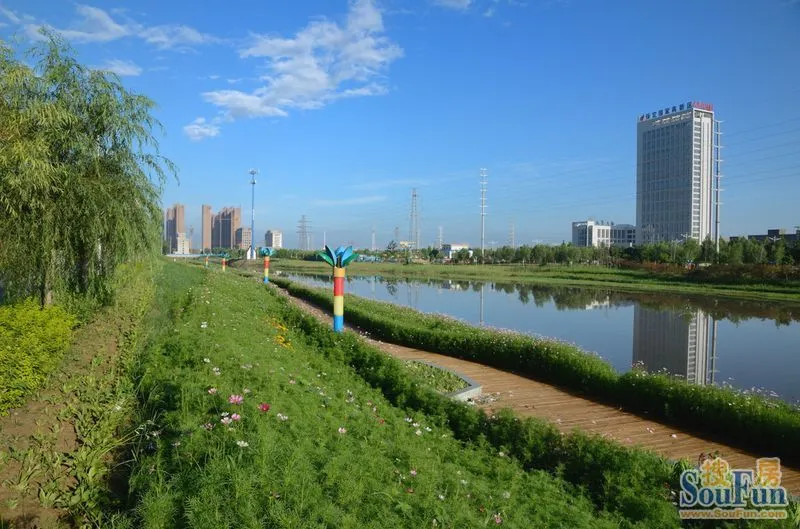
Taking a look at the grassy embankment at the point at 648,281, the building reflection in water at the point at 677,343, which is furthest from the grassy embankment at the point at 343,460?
the grassy embankment at the point at 648,281

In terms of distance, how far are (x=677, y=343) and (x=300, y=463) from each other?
45.9 feet

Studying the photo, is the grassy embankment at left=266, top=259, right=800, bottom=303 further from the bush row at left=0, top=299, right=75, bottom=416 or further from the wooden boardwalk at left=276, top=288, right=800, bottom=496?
the bush row at left=0, top=299, right=75, bottom=416

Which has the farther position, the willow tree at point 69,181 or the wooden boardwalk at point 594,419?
the willow tree at point 69,181

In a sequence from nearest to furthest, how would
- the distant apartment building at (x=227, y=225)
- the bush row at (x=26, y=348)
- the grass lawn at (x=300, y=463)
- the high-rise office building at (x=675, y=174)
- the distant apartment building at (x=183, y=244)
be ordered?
the grass lawn at (x=300, y=463) < the bush row at (x=26, y=348) < the high-rise office building at (x=675, y=174) < the distant apartment building at (x=183, y=244) < the distant apartment building at (x=227, y=225)

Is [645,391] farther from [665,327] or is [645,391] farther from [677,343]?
[665,327]

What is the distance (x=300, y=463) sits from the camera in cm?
339

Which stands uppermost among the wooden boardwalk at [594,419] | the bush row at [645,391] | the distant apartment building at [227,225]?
the distant apartment building at [227,225]

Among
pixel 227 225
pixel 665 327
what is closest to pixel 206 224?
pixel 227 225

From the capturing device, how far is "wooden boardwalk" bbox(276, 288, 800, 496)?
4.98 metres

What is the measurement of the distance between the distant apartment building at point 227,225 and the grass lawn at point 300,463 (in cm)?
11560

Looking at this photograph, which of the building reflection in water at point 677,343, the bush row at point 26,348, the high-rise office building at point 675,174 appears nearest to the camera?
the bush row at point 26,348

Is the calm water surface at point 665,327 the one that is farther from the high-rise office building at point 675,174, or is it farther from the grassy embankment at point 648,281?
the high-rise office building at point 675,174

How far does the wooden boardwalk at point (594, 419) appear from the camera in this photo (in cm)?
498

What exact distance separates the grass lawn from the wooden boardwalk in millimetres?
1482
